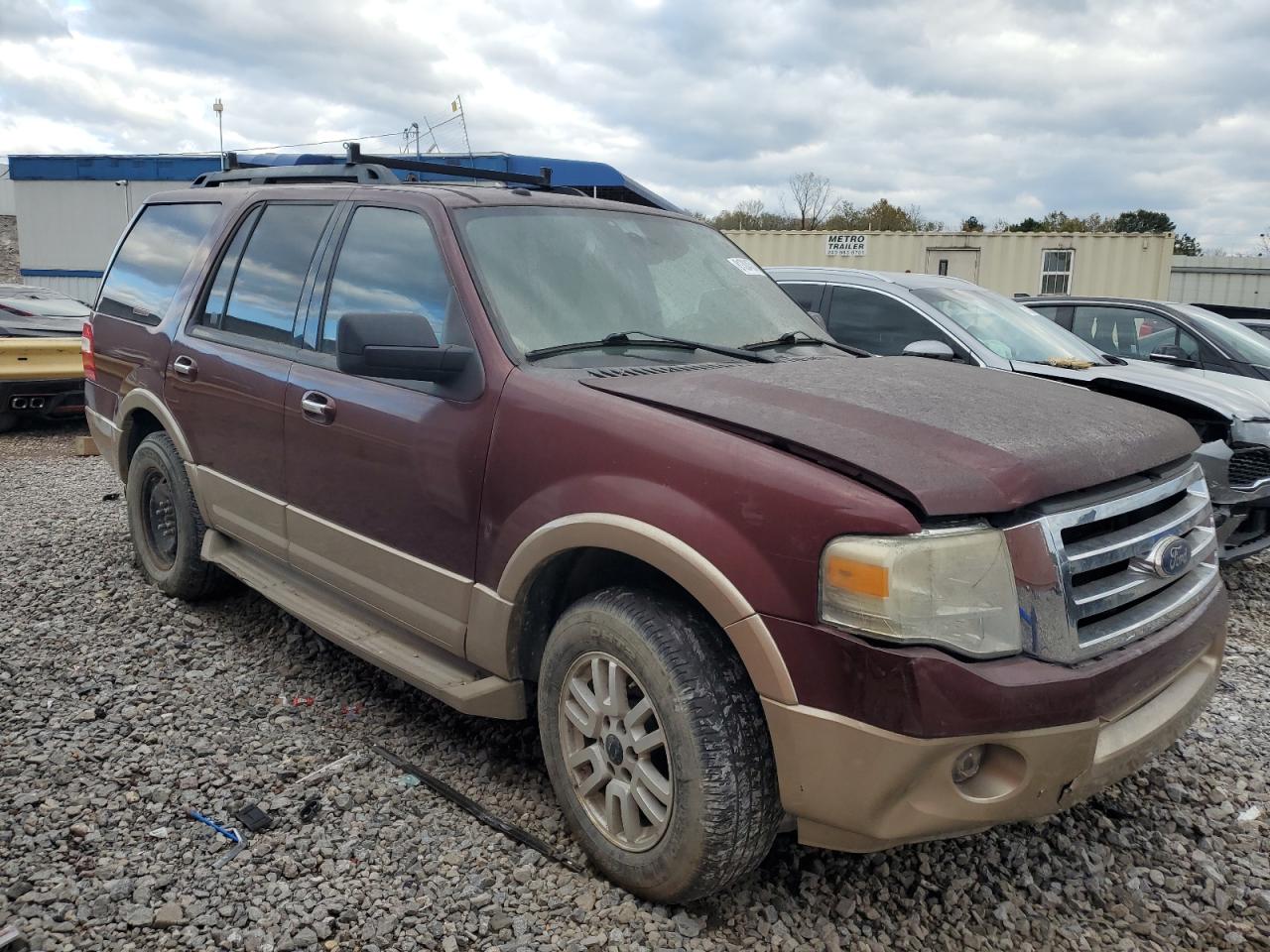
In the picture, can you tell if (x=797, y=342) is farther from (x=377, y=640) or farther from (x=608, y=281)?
(x=377, y=640)

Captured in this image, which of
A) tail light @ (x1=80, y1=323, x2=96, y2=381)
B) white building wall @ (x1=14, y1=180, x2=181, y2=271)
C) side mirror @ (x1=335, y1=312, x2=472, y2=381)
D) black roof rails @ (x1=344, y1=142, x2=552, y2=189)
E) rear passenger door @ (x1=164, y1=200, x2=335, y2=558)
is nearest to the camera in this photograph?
side mirror @ (x1=335, y1=312, x2=472, y2=381)

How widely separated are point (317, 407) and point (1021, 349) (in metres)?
4.88

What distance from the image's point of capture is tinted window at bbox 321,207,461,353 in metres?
3.22

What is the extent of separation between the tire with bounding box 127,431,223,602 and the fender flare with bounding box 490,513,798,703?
259 cm

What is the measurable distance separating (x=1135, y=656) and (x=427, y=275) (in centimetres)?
240

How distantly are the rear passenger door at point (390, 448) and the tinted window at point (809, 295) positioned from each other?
4.09 m

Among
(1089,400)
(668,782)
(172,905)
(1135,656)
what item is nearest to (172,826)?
(172,905)

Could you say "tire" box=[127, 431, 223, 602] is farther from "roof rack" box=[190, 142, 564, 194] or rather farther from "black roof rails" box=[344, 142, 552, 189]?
"black roof rails" box=[344, 142, 552, 189]

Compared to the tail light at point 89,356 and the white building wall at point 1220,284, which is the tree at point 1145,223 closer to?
the white building wall at point 1220,284

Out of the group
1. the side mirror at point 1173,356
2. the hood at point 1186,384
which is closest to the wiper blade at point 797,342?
the hood at point 1186,384

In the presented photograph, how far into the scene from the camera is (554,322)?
3119mm

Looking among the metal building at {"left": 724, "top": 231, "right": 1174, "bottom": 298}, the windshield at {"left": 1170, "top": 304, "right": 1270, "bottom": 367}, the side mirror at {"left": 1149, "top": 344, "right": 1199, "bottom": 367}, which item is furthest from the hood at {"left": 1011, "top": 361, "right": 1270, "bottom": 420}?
the metal building at {"left": 724, "top": 231, "right": 1174, "bottom": 298}

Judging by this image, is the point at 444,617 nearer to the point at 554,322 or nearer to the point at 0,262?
the point at 554,322

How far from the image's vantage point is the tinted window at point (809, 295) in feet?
23.0
